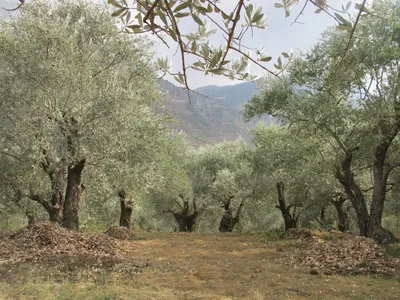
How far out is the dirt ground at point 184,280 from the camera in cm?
852

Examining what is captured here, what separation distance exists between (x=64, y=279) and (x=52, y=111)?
727 cm

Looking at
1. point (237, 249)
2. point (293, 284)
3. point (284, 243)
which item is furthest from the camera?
point (284, 243)

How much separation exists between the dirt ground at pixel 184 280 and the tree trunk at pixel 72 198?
4.38 m

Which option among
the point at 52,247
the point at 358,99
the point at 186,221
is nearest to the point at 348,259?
the point at 358,99

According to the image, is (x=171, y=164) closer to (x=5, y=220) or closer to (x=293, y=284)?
(x=5, y=220)

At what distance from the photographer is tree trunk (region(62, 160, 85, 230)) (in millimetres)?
16266

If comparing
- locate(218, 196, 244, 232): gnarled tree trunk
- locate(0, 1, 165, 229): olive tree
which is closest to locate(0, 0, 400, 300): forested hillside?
locate(0, 1, 165, 229): olive tree

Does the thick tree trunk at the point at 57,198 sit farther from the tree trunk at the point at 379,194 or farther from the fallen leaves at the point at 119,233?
the tree trunk at the point at 379,194

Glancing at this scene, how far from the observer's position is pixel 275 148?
23594 millimetres

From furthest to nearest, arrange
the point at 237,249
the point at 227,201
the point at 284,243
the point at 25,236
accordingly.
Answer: the point at 227,201
the point at 284,243
the point at 237,249
the point at 25,236

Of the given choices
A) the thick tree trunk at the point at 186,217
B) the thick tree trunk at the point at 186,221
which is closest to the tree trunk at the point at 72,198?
the thick tree trunk at the point at 186,217

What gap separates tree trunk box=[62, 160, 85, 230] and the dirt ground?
4.38 metres

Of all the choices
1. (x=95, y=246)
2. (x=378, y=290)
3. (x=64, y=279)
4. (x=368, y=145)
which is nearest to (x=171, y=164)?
(x=95, y=246)

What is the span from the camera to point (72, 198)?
650 inches
